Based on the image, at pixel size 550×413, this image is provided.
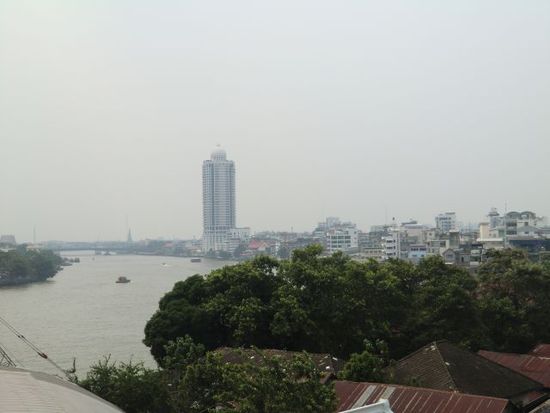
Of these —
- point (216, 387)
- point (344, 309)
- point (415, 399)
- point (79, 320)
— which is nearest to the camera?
point (415, 399)

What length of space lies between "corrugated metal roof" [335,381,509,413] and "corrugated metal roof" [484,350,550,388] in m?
3.60

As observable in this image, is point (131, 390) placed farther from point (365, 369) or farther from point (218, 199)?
point (218, 199)

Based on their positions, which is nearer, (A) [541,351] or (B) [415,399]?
(B) [415,399]

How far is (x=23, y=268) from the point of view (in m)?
43.6

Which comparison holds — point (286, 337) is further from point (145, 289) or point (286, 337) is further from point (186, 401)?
point (145, 289)

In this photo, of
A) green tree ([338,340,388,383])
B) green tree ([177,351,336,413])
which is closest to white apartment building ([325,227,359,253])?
green tree ([338,340,388,383])

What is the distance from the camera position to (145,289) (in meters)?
37.9

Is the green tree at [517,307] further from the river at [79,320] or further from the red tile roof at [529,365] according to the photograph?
the river at [79,320]

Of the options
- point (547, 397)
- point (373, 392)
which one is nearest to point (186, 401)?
point (373, 392)

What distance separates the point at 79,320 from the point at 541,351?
17.8 m

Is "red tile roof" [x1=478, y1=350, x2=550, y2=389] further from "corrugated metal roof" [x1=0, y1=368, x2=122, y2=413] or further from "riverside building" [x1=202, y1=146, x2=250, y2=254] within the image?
"riverside building" [x1=202, y1=146, x2=250, y2=254]

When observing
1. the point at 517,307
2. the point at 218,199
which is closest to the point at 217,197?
the point at 218,199

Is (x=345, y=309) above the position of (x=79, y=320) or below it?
above

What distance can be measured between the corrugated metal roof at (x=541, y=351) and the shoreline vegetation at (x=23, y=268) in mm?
37779
